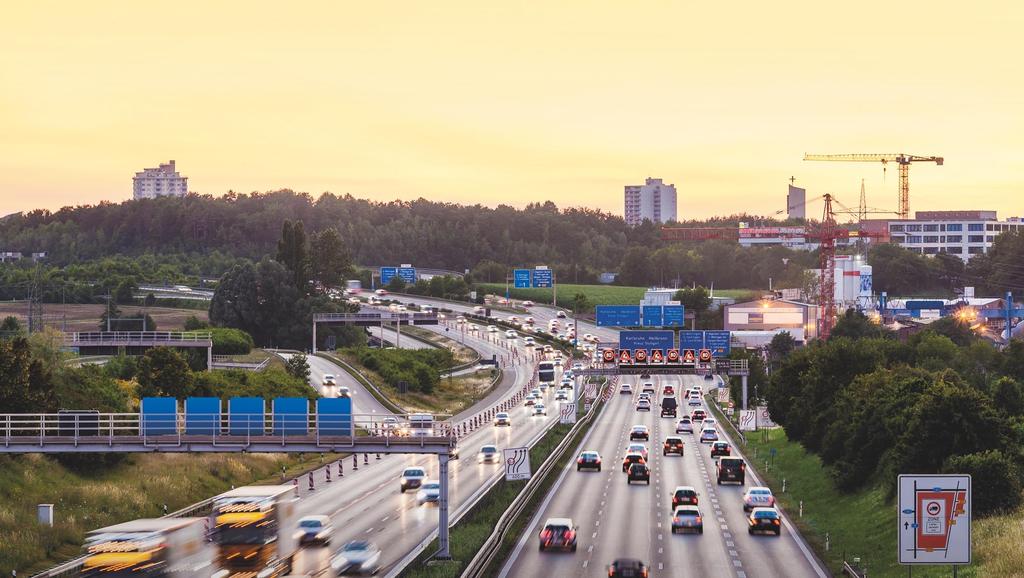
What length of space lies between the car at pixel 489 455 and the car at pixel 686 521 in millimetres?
35121

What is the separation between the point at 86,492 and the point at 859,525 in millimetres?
36414

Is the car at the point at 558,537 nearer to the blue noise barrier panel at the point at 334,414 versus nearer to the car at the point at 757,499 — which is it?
the blue noise barrier panel at the point at 334,414

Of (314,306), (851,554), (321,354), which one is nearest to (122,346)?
(321,354)

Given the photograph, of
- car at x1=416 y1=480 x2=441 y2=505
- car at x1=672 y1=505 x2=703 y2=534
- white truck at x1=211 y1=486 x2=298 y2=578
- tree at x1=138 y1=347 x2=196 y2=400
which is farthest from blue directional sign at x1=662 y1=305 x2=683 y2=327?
white truck at x1=211 y1=486 x2=298 y2=578

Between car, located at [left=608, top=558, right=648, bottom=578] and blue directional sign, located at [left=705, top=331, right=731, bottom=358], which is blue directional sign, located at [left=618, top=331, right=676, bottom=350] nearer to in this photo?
blue directional sign, located at [left=705, top=331, right=731, bottom=358]

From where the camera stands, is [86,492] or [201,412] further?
[86,492]

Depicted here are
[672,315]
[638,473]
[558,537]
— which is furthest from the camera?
[672,315]

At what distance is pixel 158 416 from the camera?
50188mm

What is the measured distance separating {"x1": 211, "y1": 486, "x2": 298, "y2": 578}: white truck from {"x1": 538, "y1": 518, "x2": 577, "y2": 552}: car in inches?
467

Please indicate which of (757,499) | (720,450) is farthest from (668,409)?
(757,499)

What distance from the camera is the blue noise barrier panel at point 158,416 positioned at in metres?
50.2

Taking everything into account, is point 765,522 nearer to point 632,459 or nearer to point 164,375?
point 632,459

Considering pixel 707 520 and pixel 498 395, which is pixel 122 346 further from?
pixel 707 520

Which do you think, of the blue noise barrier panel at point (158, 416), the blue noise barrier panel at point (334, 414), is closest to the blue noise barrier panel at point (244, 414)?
the blue noise barrier panel at point (158, 416)
